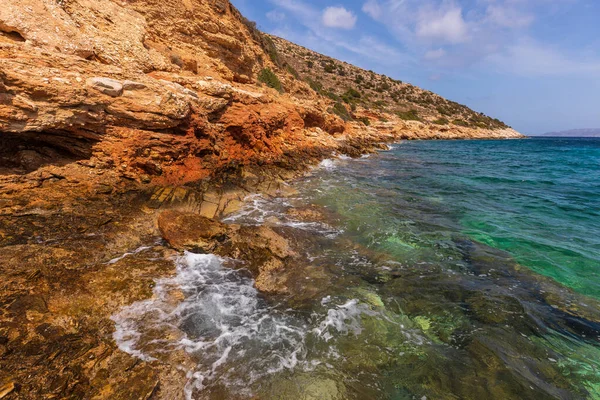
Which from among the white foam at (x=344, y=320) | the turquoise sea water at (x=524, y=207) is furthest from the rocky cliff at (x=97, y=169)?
the turquoise sea water at (x=524, y=207)

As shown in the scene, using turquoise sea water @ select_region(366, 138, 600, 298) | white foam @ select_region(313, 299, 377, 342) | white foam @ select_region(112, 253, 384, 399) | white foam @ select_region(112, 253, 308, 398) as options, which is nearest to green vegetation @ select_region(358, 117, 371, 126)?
turquoise sea water @ select_region(366, 138, 600, 298)

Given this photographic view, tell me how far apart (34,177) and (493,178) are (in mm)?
19189

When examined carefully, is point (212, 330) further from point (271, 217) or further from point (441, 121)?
point (441, 121)

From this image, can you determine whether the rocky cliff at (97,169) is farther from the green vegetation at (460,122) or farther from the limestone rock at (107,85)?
the green vegetation at (460,122)

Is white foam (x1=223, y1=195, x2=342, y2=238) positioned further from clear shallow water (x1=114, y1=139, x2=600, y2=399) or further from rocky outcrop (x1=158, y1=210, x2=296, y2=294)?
rocky outcrop (x1=158, y1=210, x2=296, y2=294)

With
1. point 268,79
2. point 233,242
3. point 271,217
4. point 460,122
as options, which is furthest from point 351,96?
point 233,242

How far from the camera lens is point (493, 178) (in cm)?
1566

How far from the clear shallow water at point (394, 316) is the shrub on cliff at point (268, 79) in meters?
13.5

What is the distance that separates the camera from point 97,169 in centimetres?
702

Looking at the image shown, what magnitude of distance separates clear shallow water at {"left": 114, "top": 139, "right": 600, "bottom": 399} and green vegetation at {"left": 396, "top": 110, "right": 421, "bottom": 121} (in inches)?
1803

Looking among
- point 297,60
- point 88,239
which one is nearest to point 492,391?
point 88,239

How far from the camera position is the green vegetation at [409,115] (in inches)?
1989

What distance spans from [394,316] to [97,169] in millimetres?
7557

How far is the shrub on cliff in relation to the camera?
19.2m
